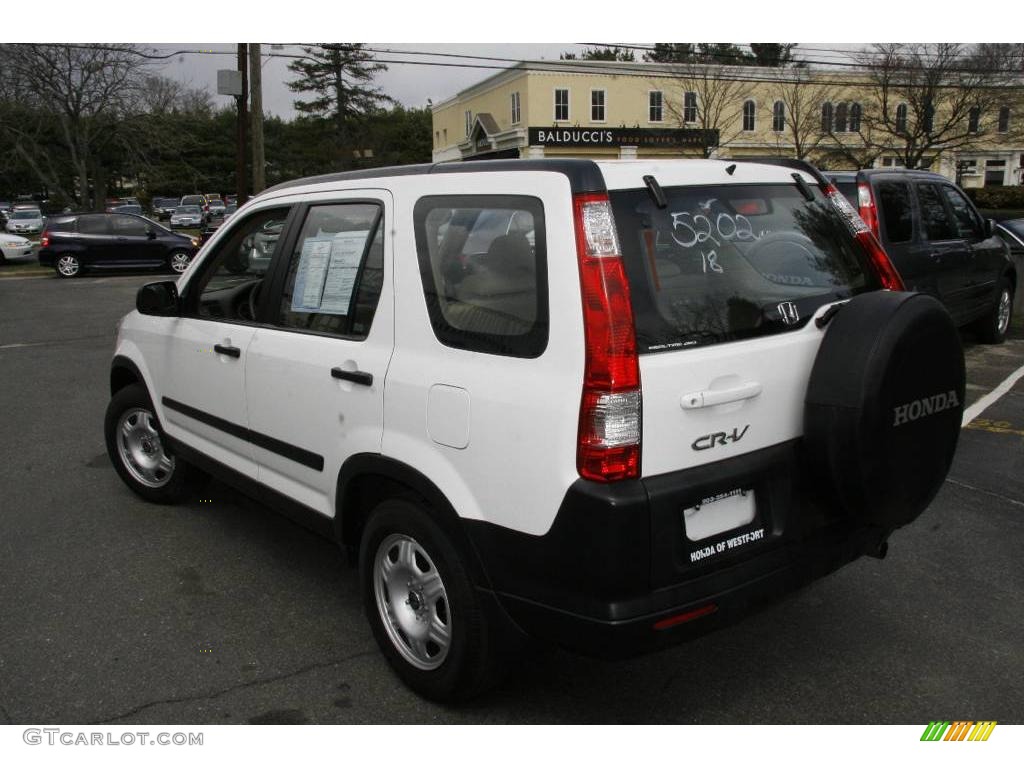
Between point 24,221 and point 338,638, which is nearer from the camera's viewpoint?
point 338,638

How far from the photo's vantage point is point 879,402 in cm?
262

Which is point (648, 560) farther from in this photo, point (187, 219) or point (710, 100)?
point (710, 100)

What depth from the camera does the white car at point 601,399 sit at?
2.41 m

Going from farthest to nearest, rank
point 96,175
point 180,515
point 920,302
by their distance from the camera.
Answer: point 96,175 < point 180,515 < point 920,302

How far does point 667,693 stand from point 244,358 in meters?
2.20

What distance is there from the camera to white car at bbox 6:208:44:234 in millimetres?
35094

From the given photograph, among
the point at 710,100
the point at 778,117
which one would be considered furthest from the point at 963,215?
the point at 778,117

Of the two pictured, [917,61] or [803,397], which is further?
[917,61]

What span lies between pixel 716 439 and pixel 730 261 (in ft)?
1.96

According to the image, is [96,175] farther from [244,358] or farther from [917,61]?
[244,358]

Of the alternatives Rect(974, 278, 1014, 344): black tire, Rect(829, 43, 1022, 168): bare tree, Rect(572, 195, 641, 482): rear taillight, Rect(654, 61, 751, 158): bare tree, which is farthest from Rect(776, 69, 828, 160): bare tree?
Rect(572, 195, 641, 482): rear taillight

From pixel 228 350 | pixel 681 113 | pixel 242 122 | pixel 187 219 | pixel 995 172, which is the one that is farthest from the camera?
pixel 995 172

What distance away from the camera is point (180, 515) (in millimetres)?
4824
